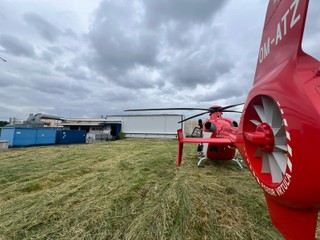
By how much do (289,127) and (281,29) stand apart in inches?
37.5

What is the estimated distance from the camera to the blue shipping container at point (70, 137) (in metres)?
18.1

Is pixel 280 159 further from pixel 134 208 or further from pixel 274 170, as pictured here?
pixel 134 208

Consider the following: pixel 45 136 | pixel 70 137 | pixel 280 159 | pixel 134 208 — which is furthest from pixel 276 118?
pixel 70 137

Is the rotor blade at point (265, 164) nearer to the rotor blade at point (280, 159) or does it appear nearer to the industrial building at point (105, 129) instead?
the rotor blade at point (280, 159)

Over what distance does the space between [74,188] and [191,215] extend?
9.41ft

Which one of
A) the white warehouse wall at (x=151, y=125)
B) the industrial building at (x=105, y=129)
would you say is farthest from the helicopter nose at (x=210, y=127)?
the white warehouse wall at (x=151, y=125)

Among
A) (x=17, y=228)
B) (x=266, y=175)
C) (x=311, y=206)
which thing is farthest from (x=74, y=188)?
(x=311, y=206)

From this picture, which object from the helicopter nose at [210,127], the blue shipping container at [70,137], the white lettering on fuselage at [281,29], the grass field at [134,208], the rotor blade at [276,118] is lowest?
the grass field at [134,208]

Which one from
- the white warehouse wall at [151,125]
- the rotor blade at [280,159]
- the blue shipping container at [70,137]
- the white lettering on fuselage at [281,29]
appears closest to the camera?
the white lettering on fuselage at [281,29]

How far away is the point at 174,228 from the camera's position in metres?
2.56

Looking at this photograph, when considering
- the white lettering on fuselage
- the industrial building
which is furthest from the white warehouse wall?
the white lettering on fuselage

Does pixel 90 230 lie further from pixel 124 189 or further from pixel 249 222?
pixel 249 222

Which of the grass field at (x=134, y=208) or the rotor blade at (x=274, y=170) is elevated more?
the rotor blade at (x=274, y=170)

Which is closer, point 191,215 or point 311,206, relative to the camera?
point 311,206
